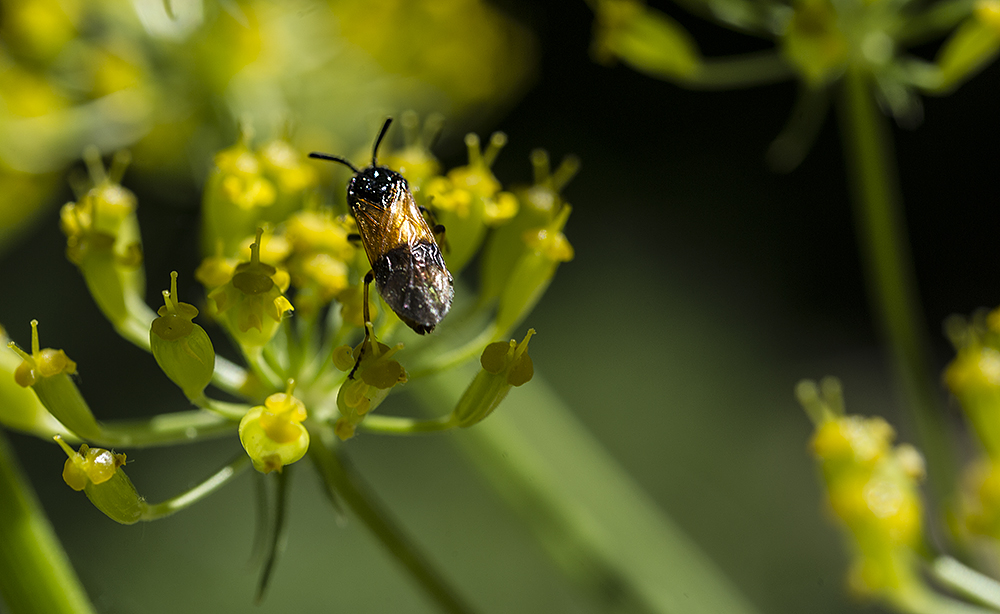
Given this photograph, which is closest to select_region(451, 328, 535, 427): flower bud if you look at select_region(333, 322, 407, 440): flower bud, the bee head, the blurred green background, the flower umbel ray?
the flower umbel ray

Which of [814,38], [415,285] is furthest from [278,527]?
[814,38]

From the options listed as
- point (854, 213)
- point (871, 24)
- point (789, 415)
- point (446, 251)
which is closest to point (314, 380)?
point (446, 251)

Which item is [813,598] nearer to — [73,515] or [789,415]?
[789,415]

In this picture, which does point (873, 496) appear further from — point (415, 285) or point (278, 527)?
point (278, 527)

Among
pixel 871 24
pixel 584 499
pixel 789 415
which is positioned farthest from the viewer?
pixel 789 415

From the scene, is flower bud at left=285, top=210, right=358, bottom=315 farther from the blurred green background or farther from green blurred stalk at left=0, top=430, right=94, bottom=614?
the blurred green background
